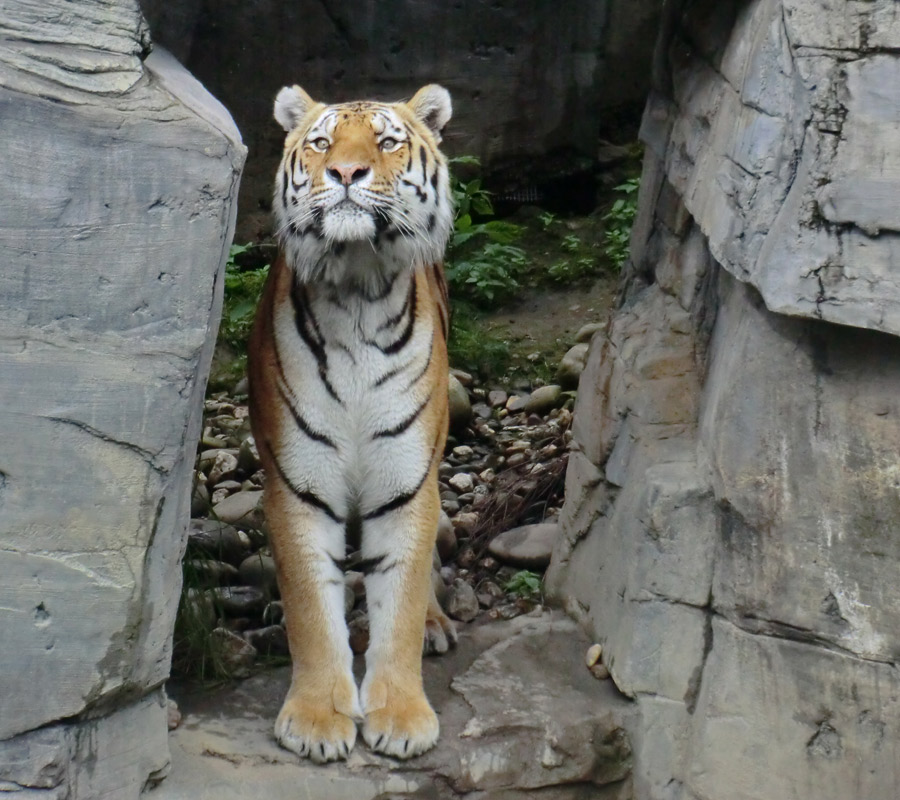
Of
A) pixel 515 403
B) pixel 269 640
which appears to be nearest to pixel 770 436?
pixel 269 640

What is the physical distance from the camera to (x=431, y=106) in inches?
174

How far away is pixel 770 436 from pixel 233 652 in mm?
1805

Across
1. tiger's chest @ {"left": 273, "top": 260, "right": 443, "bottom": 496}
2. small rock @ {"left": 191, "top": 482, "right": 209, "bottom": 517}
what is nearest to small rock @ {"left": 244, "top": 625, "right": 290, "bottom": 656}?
tiger's chest @ {"left": 273, "top": 260, "right": 443, "bottom": 496}

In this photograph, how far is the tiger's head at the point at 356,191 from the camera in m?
3.86

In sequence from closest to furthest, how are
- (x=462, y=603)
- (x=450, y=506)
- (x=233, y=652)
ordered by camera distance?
1. (x=233, y=652)
2. (x=462, y=603)
3. (x=450, y=506)

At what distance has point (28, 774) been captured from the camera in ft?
10.7

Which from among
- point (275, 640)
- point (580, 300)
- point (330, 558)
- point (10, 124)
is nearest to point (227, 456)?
point (275, 640)

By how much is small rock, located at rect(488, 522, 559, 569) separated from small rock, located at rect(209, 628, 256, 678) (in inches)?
48.0

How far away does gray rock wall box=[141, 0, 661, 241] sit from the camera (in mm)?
7039

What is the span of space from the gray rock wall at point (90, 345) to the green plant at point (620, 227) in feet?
14.7

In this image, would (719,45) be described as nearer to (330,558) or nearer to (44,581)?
(330,558)

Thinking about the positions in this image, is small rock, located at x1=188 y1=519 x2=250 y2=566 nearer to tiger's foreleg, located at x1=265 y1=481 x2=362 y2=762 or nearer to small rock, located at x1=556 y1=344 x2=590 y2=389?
tiger's foreleg, located at x1=265 y1=481 x2=362 y2=762

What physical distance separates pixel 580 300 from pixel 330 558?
12.7 feet

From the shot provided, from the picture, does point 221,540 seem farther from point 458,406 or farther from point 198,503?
point 458,406
